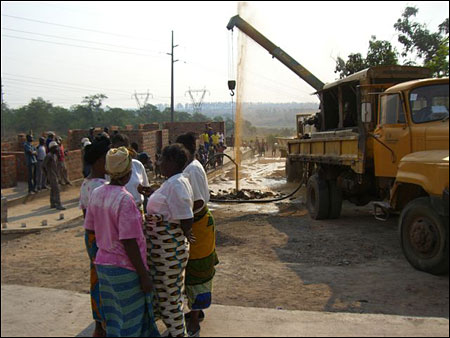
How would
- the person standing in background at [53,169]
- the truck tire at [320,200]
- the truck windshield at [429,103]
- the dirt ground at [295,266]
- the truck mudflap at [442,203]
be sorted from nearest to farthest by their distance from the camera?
the dirt ground at [295,266] → the truck mudflap at [442,203] → the truck windshield at [429,103] → the truck tire at [320,200] → the person standing in background at [53,169]

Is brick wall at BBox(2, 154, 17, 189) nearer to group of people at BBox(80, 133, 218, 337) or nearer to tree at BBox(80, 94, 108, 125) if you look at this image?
group of people at BBox(80, 133, 218, 337)

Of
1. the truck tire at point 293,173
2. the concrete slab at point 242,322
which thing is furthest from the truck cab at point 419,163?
the truck tire at point 293,173

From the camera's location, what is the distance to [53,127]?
4684cm

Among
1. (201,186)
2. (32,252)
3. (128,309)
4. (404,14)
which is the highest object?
(404,14)

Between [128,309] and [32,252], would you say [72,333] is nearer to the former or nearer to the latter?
[128,309]

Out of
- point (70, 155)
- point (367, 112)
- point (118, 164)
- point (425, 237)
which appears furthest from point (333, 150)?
point (70, 155)

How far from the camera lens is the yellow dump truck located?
492 cm

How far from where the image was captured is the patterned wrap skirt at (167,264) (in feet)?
10.9

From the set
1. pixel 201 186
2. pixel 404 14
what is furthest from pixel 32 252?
pixel 404 14

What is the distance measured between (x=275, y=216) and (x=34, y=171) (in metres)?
6.39

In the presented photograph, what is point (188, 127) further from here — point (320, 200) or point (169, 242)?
point (169, 242)

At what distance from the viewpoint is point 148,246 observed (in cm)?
335

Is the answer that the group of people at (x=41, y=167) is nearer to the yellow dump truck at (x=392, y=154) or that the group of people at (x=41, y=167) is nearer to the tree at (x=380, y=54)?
the yellow dump truck at (x=392, y=154)

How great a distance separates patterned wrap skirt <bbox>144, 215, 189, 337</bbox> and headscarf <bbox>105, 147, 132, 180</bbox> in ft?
1.33
